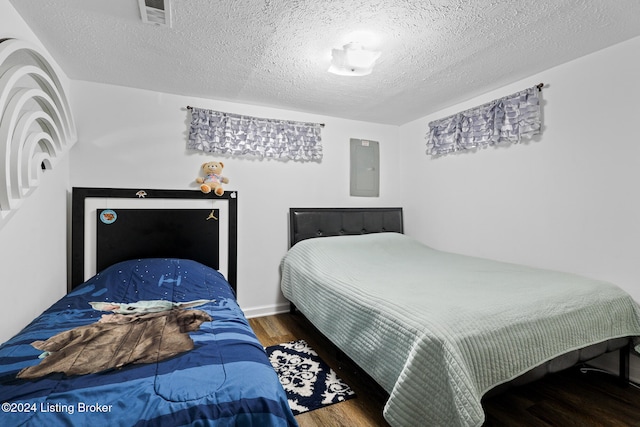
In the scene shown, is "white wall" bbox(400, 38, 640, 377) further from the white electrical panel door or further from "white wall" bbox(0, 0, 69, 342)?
"white wall" bbox(0, 0, 69, 342)

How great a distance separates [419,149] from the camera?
146 inches

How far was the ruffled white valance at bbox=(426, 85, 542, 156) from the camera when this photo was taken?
248 centimetres

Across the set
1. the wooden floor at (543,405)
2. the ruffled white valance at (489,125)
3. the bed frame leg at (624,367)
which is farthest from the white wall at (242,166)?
the bed frame leg at (624,367)

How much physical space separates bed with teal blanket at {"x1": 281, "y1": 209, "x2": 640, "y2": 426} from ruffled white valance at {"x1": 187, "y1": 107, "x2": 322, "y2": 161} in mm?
1319

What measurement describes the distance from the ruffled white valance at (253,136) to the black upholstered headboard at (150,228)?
468 millimetres

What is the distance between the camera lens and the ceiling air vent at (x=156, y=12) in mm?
1566

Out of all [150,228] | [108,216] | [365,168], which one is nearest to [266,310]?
[150,228]

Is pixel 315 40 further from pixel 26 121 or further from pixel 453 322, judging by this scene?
pixel 453 322

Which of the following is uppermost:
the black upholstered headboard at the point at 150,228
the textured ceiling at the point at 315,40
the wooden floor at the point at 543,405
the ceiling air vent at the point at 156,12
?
the textured ceiling at the point at 315,40

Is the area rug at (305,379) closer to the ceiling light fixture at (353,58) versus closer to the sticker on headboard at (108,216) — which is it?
the sticker on headboard at (108,216)

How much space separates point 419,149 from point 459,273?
6.16 feet

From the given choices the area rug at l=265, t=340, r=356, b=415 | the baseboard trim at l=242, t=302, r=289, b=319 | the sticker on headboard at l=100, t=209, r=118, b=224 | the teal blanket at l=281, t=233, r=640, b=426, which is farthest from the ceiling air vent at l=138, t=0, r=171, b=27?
the baseboard trim at l=242, t=302, r=289, b=319

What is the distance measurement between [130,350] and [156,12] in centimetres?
167

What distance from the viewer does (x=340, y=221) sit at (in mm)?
3492
